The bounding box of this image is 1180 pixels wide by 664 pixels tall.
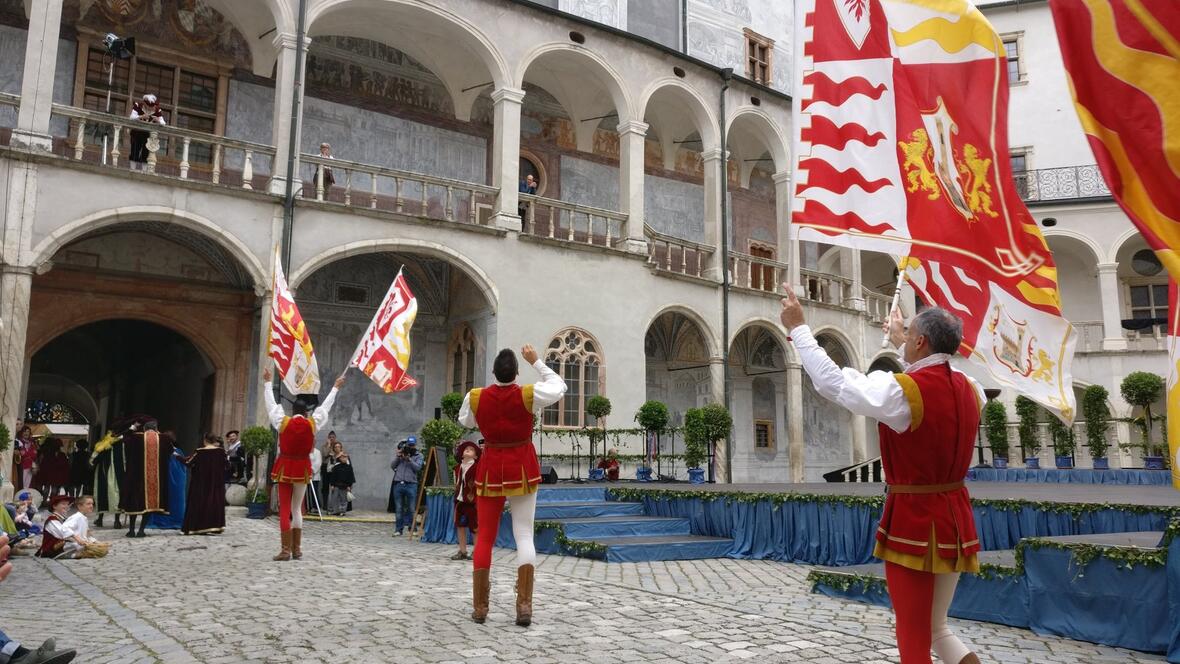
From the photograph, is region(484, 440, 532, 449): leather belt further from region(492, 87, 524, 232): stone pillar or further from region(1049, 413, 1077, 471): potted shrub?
region(1049, 413, 1077, 471): potted shrub

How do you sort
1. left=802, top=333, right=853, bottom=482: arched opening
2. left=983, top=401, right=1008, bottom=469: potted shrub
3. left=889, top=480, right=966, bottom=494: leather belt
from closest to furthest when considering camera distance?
left=889, top=480, right=966, bottom=494: leather belt < left=983, top=401, right=1008, bottom=469: potted shrub < left=802, top=333, right=853, bottom=482: arched opening

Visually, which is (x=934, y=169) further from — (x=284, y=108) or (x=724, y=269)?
(x=724, y=269)

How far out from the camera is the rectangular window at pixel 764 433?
2547 cm

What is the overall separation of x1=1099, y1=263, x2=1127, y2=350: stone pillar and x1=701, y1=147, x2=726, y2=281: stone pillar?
13701 millimetres

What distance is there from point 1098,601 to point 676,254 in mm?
18357

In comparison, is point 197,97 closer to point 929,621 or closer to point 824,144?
point 824,144

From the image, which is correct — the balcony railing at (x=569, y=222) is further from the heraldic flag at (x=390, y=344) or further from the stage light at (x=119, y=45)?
the stage light at (x=119, y=45)

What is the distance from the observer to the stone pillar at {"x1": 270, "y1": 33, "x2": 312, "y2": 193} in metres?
15.4

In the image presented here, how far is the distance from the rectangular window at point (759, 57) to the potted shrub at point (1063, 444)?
498 inches

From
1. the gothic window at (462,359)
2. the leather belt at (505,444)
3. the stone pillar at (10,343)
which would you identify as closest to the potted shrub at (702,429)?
the gothic window at (462,359)

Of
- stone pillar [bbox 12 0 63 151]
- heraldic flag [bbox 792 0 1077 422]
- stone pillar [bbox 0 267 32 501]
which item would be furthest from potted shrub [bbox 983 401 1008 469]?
stone pillar [bbox 12 0 63 151]

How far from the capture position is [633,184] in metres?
19.7

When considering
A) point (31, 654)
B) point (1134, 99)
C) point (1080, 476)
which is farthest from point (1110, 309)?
point (31, 654)

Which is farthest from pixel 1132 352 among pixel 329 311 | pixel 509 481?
pixel 509 481
